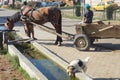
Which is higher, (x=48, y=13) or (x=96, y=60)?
(x=48, y=13)

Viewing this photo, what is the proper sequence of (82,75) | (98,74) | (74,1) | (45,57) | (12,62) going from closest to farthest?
1. (82,75)
2. (98,74)
3. (12,62)
4. (45,57)
5. (74,1)

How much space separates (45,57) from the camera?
14477 mm

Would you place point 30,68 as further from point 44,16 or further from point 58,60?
point 44,16

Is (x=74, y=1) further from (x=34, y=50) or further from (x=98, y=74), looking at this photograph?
(x=98, y=74)

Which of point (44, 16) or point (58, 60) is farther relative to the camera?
point (44, 16)

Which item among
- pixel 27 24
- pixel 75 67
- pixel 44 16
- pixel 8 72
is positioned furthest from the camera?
pixel 27 24

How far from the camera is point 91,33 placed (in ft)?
52.0

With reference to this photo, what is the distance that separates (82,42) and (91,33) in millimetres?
514

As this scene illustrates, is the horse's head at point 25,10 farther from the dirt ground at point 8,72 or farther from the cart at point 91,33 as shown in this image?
the dirt ground at point 8,72

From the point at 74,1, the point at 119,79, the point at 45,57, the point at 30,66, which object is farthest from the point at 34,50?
the point at 74,1

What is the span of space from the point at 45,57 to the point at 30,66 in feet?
10.7

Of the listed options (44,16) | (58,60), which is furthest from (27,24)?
(58,60)

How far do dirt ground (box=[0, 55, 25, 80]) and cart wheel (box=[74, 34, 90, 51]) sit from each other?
10.9 feet

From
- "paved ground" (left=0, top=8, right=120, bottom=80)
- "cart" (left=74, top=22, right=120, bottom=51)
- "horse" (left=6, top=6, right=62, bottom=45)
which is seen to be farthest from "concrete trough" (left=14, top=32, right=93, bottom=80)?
"cart" (left=74, top=22, right=120, bottom=51)
